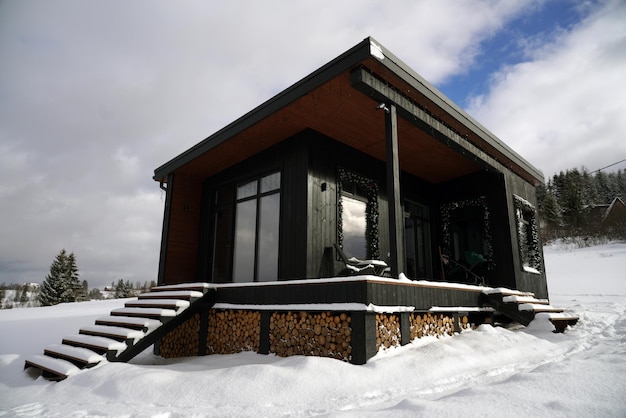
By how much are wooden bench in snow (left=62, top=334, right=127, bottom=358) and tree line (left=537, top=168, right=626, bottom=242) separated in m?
32.4

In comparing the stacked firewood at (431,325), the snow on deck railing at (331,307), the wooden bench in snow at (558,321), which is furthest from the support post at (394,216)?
the wooden bench in snow at (558,321)

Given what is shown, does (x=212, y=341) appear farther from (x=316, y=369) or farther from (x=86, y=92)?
(x=86, y=92)

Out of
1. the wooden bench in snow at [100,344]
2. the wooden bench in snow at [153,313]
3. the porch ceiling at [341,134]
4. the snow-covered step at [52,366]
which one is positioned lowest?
the snow-covered step at [52,366]

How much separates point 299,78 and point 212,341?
398 centimetres

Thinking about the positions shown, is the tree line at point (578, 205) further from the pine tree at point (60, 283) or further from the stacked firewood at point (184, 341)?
the pine tree at point (60, 283)

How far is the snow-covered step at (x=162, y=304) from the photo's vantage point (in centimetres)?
523

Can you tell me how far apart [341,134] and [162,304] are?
393 cm

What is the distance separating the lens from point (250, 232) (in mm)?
6945

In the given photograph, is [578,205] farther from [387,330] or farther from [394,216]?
[387,330]

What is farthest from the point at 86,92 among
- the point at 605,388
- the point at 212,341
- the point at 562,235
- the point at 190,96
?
the point at 562,235

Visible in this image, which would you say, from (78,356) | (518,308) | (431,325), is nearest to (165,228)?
(78,356)

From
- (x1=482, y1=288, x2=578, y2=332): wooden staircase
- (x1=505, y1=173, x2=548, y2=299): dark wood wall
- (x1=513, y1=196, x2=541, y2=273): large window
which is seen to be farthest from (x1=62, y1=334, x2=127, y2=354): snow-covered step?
(x1=513, y1=196, x2=541, y2=273): large window

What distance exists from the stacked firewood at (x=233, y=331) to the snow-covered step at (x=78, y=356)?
1531 mm

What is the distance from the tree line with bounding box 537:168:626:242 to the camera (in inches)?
1194
